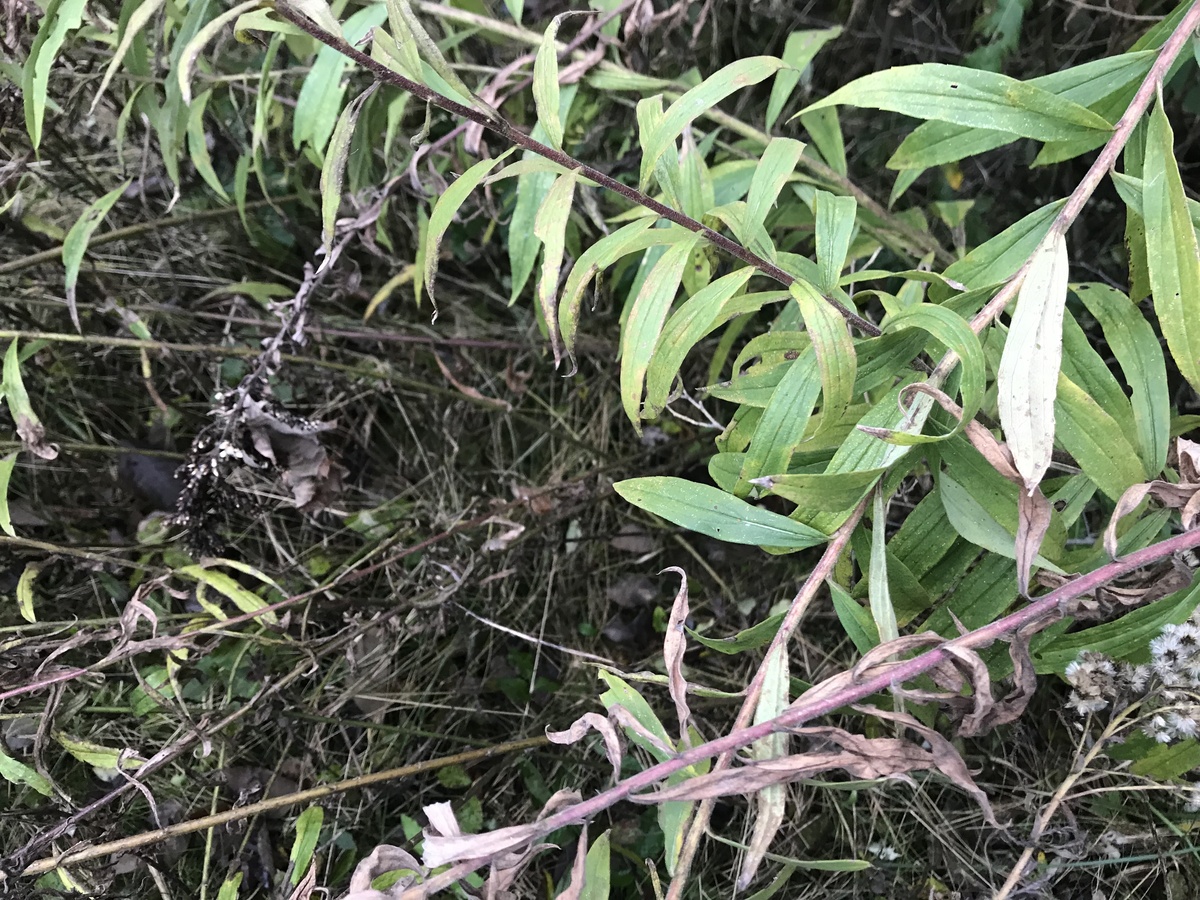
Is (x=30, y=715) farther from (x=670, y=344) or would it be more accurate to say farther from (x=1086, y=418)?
(x=1086, y=418)

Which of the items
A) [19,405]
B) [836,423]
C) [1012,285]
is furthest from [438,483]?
[1012,285]

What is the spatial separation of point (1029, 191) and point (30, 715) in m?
2.10

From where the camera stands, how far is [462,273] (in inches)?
76.9

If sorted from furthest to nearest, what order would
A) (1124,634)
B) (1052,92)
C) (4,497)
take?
(4,497), (1052,92), (1124,634)

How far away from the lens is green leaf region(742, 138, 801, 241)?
0.90 metres

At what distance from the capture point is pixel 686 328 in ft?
2.79

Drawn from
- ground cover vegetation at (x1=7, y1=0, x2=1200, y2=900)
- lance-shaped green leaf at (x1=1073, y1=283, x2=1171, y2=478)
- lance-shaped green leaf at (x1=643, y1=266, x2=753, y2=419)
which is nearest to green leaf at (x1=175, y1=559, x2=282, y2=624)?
ground cover vegetation at (x1=7, y1=0, x2=1200, y2=900)

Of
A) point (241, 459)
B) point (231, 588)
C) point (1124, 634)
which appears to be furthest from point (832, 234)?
point (231, 588)

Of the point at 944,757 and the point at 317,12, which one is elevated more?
the point at 317,12

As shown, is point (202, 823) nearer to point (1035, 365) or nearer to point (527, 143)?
point (527, 143)

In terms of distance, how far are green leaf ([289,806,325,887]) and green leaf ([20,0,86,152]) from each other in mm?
979

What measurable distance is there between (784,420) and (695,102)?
377 millimetres

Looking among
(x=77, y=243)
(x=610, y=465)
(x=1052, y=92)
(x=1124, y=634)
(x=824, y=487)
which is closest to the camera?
(x=824, y=487)

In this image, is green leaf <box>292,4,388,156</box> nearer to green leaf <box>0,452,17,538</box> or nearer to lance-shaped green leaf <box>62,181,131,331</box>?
lance-shaped green leaf <box>62,181,131,331</box>
